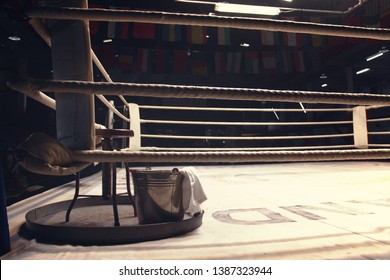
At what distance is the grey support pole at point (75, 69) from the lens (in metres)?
1.17

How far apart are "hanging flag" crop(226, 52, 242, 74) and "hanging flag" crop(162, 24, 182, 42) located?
240 cm

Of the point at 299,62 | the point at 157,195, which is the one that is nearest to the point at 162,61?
the point at 299,62

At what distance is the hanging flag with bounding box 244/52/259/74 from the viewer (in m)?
11.4

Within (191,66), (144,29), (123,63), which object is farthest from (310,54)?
(123,63)

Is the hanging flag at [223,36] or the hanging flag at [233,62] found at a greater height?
the hanging flag at [223,36]

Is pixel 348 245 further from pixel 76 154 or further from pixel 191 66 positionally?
pixel 191 66

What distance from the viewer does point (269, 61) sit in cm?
1158

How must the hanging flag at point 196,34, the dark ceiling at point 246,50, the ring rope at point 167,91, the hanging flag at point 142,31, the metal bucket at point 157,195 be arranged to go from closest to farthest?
1. the ring rope at point 167,91
2. the metal bucket at point 157,195
3. the dark ceiling at point 246,50
4. the hanging flag at point 142,31
5. the hanging flag at point 196,34

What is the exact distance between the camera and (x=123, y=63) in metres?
10.8

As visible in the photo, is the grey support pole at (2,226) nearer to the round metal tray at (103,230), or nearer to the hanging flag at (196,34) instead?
the round metal tray at (103,230)

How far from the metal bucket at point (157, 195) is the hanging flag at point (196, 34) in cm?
974

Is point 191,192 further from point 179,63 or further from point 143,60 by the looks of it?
point 179,63

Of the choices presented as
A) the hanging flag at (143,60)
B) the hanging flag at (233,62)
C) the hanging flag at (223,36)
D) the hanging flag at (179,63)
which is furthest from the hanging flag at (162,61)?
the hanging flag at (233,62)
